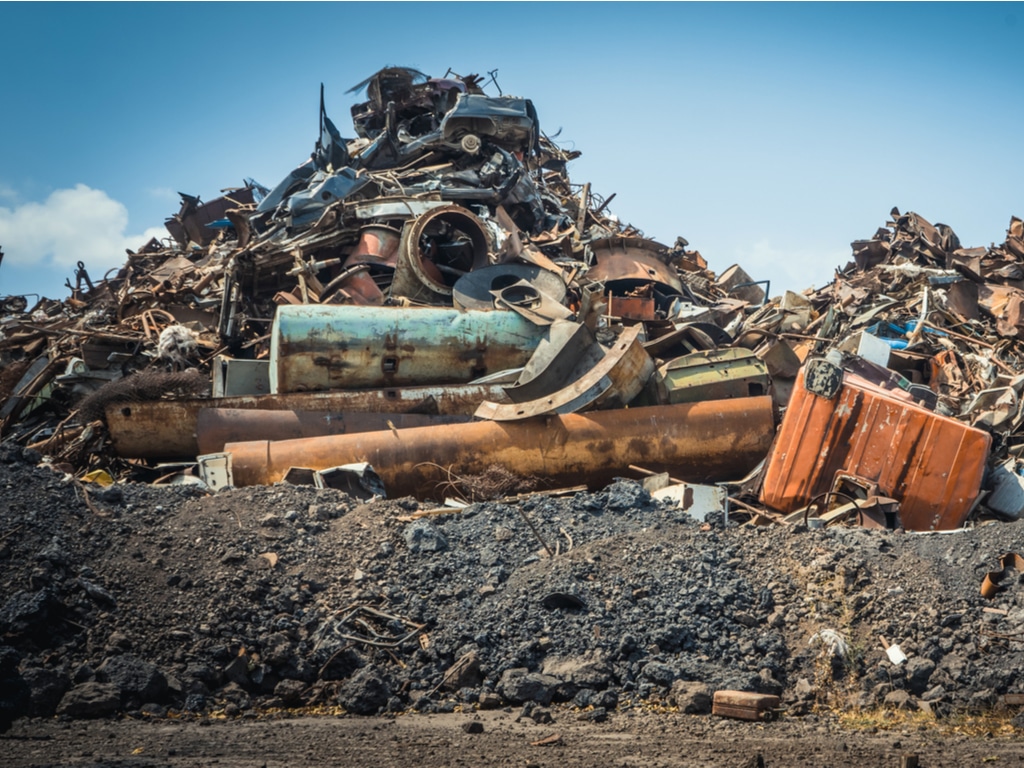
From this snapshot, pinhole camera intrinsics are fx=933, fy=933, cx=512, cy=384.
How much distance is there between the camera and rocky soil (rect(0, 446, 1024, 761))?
4504 millimetres

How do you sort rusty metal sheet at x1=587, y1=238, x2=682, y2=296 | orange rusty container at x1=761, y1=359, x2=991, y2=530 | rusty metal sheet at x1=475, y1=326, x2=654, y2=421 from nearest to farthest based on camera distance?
orange rusty container at x1=761, y1=359, x2=991, y2=530 < rusty metal sheet at x1=475, y1=326, x2=654, y2=421 < rusty metal sheet at x1=587, y1=238, x2=682, y2=296

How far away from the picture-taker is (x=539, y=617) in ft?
16.4

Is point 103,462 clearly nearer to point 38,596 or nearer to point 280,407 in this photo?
point 280,407

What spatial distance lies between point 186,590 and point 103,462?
10.8 ft

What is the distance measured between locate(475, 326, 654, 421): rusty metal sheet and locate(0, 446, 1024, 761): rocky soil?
135 centimetres

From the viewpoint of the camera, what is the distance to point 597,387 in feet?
24.4

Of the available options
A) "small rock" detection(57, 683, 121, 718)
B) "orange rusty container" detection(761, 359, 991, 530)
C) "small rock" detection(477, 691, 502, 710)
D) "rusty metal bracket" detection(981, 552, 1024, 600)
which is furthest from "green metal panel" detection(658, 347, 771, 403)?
"small rock" detection(57, 683, 121, 718)

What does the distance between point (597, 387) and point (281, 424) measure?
101 inches

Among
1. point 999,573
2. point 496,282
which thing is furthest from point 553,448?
point 999,573

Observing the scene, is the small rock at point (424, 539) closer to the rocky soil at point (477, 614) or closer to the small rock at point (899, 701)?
the rocky soil at point (477, 614)

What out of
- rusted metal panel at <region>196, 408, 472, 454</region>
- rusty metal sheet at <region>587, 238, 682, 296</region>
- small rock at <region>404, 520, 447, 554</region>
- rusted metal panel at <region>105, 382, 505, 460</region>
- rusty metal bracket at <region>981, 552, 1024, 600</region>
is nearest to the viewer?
rusty metal bracket at <region>981, 552, 1024, 600</region>

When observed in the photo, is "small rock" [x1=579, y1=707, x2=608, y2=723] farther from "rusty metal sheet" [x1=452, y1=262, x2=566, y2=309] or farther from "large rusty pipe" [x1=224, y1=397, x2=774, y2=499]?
"rusty metal sheet" [x1=452, y1=262, x2=566, y2=309]

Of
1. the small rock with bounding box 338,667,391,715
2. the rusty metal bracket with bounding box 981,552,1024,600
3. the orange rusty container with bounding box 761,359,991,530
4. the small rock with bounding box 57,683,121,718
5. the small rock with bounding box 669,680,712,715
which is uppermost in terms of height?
the orange rusty container with bounding box 761,359,991,530

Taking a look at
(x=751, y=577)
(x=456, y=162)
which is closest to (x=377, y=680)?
(x=751, y=577)
